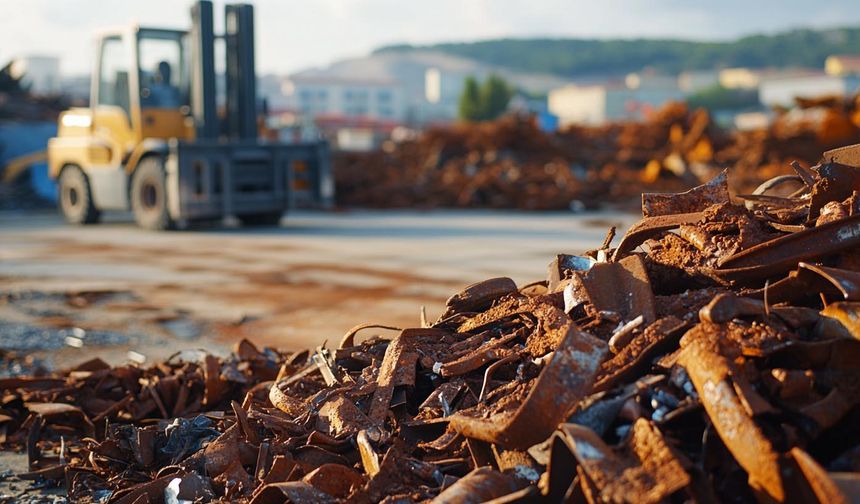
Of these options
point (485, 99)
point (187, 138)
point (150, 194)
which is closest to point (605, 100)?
point (485, 99)

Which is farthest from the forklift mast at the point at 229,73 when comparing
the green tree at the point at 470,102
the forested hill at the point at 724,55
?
the forested hill at the point at 724,55

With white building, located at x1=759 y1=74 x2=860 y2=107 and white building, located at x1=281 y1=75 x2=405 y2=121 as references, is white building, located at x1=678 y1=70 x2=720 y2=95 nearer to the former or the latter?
white building, located at x1=759 y1=74 x2=860 y2=107

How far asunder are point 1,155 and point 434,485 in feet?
73.1

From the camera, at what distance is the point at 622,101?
14000cm

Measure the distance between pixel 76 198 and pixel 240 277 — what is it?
324 inches

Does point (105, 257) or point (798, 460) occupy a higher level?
point (798, 460)

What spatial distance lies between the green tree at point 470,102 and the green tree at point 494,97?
68 cm

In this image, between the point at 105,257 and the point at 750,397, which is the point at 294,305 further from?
the point at 750,397

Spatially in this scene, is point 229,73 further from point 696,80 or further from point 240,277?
point 696,80

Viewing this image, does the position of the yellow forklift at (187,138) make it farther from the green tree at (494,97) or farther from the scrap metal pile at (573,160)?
the green tree at (494,97)

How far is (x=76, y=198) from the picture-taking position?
1688 centimetres

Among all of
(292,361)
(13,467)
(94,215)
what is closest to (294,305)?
(292,361)

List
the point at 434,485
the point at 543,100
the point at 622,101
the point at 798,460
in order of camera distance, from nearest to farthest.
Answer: the point at 798,460 → the point at 434,485 → the point at 622,101 → the point at 543,100

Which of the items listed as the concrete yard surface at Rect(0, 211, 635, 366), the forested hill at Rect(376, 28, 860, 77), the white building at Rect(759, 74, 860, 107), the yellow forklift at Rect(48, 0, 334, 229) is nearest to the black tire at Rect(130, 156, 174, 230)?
the yellow forklift at Rect(48, 0, 334, 229)
